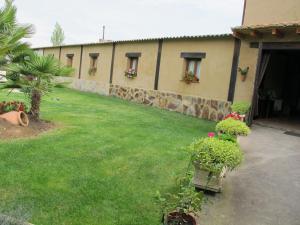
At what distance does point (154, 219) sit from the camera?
4.43m

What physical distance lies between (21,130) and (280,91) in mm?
11468

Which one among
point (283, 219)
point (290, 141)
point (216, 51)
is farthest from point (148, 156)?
point (216, 51)

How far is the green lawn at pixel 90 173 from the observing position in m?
4.40

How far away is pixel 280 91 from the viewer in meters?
15.1

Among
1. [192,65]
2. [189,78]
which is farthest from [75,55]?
[189,78]

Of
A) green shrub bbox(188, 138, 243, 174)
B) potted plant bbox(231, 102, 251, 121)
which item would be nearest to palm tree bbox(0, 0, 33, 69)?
green shrub bbox(188, 138, 243, 174)

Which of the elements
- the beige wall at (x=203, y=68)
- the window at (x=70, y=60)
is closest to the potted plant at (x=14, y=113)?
the beige wall at (x=203, y=68)

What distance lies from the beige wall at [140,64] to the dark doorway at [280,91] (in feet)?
18.3

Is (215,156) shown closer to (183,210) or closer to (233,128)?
(183,210)

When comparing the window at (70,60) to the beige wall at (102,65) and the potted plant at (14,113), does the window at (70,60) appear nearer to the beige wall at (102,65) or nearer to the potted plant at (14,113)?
the beige wall at (102,65)

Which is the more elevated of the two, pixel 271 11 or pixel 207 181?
pixel 271 11

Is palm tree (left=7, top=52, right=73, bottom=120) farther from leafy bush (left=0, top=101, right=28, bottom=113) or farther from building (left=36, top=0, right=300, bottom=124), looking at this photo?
building (left=36, top=0, right=300, bottom=124)

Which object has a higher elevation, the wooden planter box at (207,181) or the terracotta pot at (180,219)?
the wooden planter box at (207,181)

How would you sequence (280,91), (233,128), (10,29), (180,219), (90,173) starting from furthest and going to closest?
1. (280,91)
2. (10,29)
3. (233,128)
4. (90,173)
5. (180,219)
